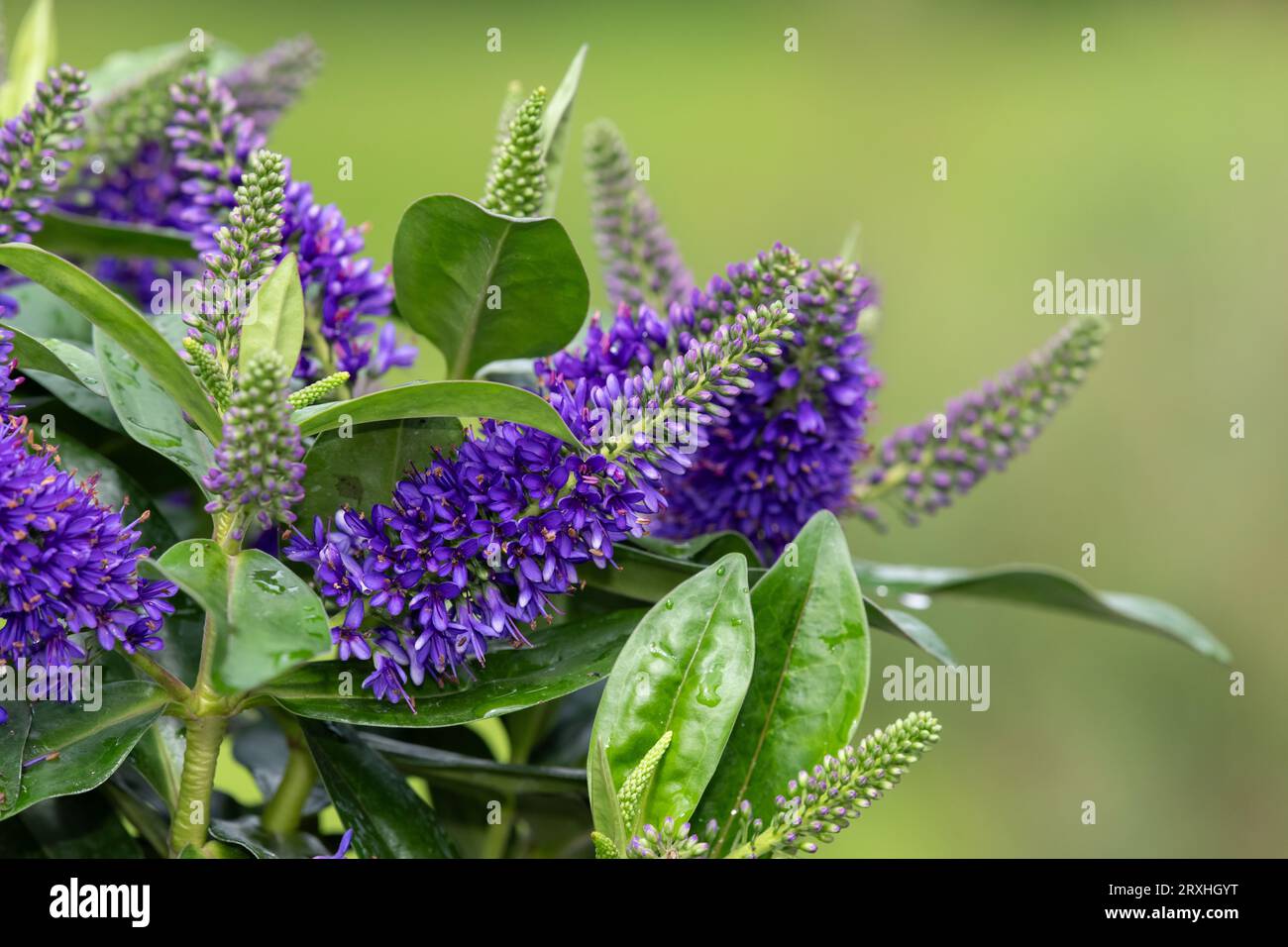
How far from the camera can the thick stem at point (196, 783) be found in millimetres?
549

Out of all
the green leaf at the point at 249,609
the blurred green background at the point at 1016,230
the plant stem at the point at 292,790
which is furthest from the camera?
the blurred green background at the point at 1016,230

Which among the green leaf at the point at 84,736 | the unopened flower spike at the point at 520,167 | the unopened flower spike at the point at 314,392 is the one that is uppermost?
the unopened flower spike at the point at 520,167

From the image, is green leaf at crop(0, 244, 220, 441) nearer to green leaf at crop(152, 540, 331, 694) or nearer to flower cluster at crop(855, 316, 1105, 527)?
green leaf at crop(152, 540, 331, 694)

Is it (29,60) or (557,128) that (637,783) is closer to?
(557,128)

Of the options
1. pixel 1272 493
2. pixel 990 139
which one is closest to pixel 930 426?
pixel 1272 493

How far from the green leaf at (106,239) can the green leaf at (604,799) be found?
0.40m

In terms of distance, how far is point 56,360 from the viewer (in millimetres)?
570

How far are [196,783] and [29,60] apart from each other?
0.58 m

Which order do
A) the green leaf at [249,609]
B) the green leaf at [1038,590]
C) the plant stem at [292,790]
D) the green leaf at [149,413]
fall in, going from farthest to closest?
the green leaf at [1038,590]
the plant stem at [292,790]
the green leaf at [149,413]
the green leaf at [249,609]

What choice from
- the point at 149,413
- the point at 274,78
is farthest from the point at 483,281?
the point at 274,78

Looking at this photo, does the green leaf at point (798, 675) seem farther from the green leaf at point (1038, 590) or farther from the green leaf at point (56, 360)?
the green leaf at point (56, 360)

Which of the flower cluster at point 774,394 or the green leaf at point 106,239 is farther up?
the green leaf at point 106,239

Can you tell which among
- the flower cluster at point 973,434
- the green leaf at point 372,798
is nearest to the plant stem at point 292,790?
the green leaf at point 372,798
